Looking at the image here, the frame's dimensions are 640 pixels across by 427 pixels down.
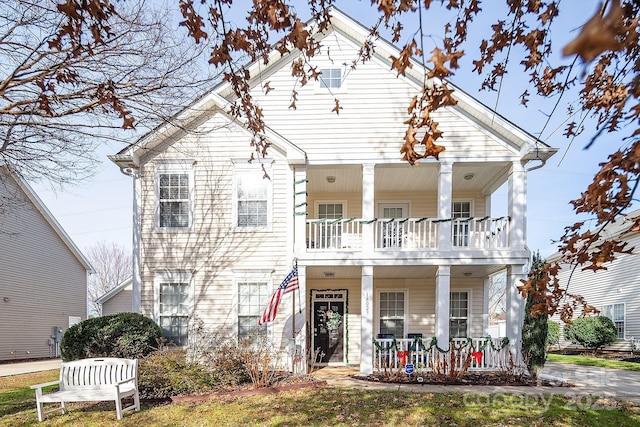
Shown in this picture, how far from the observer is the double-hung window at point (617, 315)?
17.6m

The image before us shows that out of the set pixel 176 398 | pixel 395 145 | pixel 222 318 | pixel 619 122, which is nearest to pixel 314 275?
pixel 222 318

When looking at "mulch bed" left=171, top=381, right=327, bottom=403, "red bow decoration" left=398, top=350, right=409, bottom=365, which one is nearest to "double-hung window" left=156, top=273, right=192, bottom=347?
"mulch bed" left=171, top=381, right=327, bottom=403

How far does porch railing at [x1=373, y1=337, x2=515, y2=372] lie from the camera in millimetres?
9898

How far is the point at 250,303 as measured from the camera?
10.9 meters

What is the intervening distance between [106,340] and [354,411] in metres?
5.51

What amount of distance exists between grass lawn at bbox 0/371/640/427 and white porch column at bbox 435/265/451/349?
2321mm

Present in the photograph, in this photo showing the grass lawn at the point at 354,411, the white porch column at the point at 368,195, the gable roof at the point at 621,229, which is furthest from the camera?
the white porch column at the point at 368,195

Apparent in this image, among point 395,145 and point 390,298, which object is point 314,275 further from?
point 395,145

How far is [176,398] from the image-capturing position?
7.84 metres

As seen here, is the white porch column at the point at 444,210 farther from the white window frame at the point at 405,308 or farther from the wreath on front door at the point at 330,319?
the wreath on front door at the point at 330,319

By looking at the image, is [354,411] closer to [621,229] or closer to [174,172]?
[174,172]

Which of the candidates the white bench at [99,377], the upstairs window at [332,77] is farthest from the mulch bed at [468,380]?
the upstairs window at [332,77]

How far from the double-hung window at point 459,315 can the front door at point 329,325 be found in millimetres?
3313

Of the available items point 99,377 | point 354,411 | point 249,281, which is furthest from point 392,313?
point 99,377
